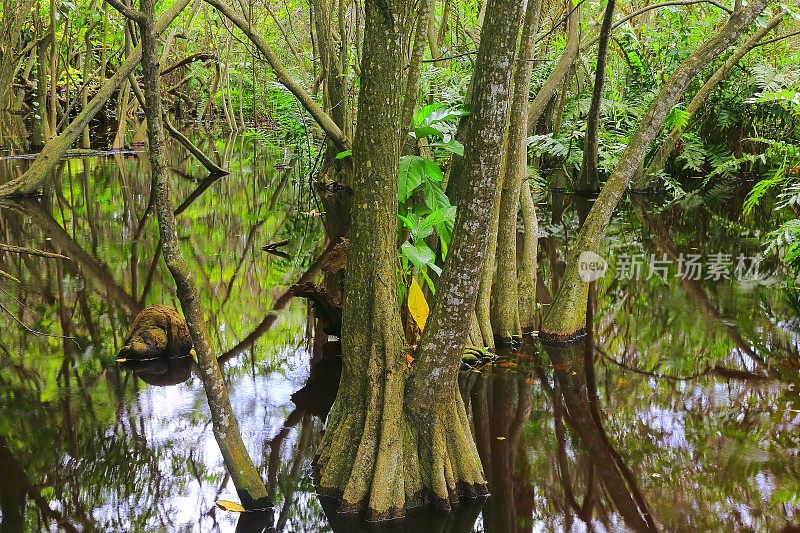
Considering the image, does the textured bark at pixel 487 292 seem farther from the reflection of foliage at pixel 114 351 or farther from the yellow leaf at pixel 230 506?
the yellow leaf at pixel 230 506

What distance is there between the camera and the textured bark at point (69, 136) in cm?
1333

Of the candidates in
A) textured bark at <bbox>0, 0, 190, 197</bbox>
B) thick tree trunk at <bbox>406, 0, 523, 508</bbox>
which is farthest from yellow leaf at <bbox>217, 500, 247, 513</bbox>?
textured bark at <bbox>0, 0, 190, 197</bbox>

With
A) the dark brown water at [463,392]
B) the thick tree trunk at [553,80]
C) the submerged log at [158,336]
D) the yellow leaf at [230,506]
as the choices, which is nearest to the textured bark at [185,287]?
the yellow leaf at [230,506]

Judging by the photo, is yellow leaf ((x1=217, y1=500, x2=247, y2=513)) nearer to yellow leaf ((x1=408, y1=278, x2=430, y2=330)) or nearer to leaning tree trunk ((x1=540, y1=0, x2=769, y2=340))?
yellow leaf ((x1=408, y1=278, x2=430, y2=330))

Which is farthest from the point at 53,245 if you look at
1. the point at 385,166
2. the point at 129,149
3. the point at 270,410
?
the point at 129,149

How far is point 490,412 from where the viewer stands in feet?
20.8

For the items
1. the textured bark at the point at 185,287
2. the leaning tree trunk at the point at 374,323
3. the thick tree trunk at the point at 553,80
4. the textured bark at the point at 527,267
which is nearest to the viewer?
the textured bark at the point at 185,287

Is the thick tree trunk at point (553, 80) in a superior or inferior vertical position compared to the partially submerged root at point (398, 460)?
superior

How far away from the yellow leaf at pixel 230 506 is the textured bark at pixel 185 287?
0.04 m

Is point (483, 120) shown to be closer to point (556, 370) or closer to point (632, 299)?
point (556, 370)

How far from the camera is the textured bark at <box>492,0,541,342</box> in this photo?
734cm

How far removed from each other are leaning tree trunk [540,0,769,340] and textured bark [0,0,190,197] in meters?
7.38

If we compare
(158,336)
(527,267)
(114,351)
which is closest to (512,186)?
(527,267)

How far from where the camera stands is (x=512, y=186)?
24.6 ft
